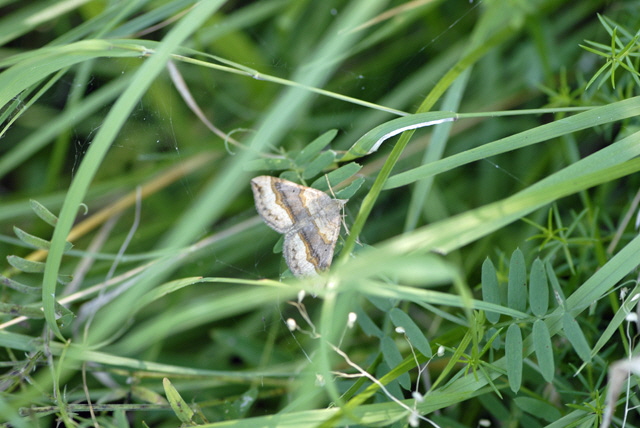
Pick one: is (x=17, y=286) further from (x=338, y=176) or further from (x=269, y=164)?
(x=338, y=176)

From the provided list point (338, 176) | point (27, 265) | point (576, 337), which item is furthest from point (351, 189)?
point (27, 265)

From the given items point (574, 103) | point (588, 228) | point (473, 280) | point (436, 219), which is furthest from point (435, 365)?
point (574, 103)

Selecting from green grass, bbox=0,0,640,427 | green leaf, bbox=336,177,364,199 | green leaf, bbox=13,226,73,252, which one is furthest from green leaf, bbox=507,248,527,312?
green leaf, bbox=13,226,73,252

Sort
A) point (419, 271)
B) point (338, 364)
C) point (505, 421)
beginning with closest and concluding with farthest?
point (419, 271)
point (505, 421)
point (338, 364)

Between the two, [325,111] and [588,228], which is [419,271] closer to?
[588,228]

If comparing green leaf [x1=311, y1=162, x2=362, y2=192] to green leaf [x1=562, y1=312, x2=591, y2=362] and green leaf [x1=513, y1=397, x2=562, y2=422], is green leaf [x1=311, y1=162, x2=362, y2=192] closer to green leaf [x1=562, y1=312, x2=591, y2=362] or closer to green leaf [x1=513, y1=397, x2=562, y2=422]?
green leaf [x1=562, y1=312, x2=591, y2=362]

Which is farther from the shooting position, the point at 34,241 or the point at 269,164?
the point at 269,164

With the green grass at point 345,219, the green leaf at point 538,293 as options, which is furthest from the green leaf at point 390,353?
the green leaf at point 538,293
